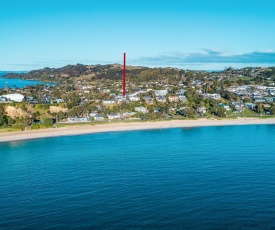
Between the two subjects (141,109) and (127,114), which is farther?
(141,109)

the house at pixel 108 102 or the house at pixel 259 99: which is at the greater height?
the house at pixel 259 99

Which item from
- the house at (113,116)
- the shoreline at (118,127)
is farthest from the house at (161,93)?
the house at (113,116)

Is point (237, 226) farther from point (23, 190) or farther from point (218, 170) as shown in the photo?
point (23, 190)

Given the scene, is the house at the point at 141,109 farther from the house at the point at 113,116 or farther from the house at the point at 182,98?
the house at the point at 182,98

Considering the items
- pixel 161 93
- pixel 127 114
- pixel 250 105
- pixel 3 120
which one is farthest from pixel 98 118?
pixel 250 105

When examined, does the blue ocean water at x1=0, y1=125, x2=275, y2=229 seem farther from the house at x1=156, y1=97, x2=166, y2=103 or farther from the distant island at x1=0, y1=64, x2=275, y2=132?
the house at x1=156, y1=97, x2=166, y2=103

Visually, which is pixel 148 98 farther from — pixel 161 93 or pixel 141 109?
pixel 141 109

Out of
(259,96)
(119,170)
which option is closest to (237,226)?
(119,170)
